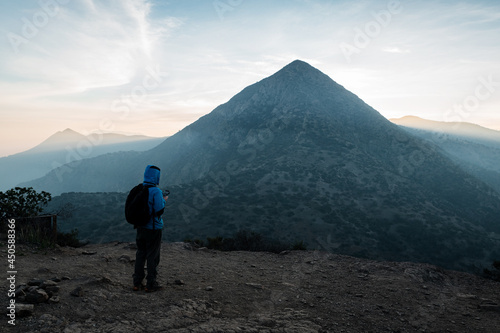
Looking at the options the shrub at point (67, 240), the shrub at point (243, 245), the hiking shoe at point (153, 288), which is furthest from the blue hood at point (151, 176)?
the shrub at point (243, 245)

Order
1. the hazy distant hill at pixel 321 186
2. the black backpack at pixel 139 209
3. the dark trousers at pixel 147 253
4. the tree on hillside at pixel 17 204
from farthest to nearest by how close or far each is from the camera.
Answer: the hazy distant hill at pixel 321 186, the tree on hillside at pixel 17 204, the dark trousers at pixel 147 253, the black backpack at pixel 139 209

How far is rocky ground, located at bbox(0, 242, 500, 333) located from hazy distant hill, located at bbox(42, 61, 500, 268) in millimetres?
28804

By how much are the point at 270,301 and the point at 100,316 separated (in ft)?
8.98

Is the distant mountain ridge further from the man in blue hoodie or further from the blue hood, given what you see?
the man in blue hoodie

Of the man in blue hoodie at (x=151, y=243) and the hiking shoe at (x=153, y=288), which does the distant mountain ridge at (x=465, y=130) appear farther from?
the hiking shoe at (x=153, y=288)

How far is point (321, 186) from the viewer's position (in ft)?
162

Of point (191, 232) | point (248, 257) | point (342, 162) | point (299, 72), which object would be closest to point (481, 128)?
point (299, 72)

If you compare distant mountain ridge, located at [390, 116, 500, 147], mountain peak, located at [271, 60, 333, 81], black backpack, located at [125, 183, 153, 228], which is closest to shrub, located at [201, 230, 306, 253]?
black backpack, located at [125, 183, 153, 228]

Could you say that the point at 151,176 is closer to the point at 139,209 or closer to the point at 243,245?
the point at 139,209

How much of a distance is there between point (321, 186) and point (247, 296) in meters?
45.9

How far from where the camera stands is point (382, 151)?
58406 mm

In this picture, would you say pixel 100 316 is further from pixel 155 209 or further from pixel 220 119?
pixel 220 119

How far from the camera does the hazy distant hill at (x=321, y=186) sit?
1487 inches

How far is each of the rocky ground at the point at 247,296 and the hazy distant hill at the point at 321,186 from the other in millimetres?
28804
